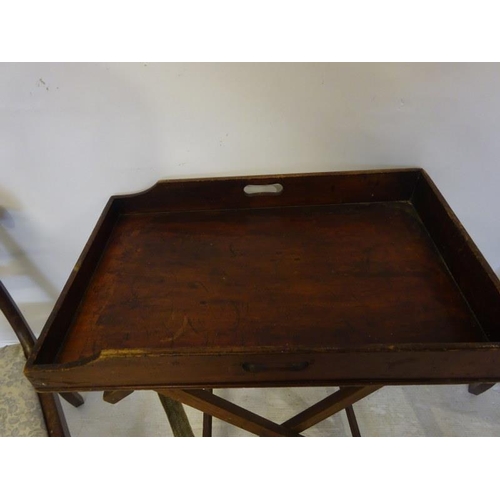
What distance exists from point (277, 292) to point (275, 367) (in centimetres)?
19

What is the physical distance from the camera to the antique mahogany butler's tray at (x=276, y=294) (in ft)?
1.85

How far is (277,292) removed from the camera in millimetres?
731

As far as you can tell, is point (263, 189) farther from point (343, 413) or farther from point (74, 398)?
point (74, 398)

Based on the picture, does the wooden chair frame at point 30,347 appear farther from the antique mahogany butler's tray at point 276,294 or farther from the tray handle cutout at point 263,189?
the tray handle cutout at point 263,189

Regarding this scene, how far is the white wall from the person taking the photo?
77 centimetres

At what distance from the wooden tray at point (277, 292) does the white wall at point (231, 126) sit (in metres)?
0.07

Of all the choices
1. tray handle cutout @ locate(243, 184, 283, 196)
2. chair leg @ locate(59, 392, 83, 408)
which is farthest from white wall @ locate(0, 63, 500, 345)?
chair leg @ locate(59, 392, 83, 408)

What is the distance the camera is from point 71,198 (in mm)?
965

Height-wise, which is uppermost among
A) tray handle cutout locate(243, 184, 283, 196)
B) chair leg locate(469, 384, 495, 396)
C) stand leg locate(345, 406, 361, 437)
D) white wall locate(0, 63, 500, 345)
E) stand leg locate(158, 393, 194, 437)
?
white wall locate(0, 63, 500, 345)

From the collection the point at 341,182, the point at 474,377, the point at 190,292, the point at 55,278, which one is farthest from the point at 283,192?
the point at 55,278

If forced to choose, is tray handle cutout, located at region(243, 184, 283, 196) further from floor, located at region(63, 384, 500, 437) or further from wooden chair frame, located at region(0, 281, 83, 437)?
floor, located at region(63, 384, 500, 437)

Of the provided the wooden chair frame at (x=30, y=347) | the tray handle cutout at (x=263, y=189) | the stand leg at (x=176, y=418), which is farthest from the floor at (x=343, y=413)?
the tray handle cutout at (x=263, y=189)

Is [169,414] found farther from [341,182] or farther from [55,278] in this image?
[341,182]

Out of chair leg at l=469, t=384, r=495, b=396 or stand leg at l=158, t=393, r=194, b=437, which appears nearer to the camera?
stand leg at l=158, t=393, r=194, b=437
